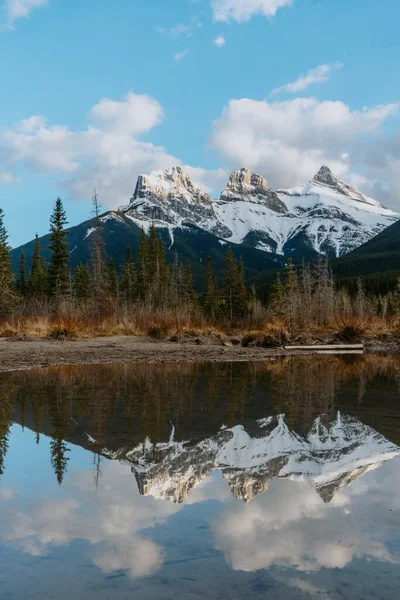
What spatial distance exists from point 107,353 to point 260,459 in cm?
1260

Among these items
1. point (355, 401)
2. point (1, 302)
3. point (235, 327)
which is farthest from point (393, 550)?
point (1, 302)

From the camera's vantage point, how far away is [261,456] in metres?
5.51

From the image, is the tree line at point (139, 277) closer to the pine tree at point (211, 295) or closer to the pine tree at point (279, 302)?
the pine tree at point (211, 295)

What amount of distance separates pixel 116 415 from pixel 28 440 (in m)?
1.52

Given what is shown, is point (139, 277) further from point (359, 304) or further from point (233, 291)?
point (359, 304)

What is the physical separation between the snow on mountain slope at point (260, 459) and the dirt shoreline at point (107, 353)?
8.35 meters

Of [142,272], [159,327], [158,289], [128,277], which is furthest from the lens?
[128,277]

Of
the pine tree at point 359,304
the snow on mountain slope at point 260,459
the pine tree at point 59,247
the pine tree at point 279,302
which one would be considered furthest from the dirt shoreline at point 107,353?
the pine tree at point 59,247

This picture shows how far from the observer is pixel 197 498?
14.0ft

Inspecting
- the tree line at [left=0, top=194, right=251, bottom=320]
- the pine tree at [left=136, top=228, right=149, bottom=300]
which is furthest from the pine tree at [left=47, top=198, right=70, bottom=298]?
the pine tree at [left=136, top=228, right=149, bottom=300]

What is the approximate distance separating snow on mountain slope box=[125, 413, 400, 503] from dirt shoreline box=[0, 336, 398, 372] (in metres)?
8.35

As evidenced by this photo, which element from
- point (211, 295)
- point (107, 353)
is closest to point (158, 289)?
point (211, 295)

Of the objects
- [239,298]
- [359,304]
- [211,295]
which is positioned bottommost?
[359,304]

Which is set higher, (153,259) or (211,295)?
(153,259)
